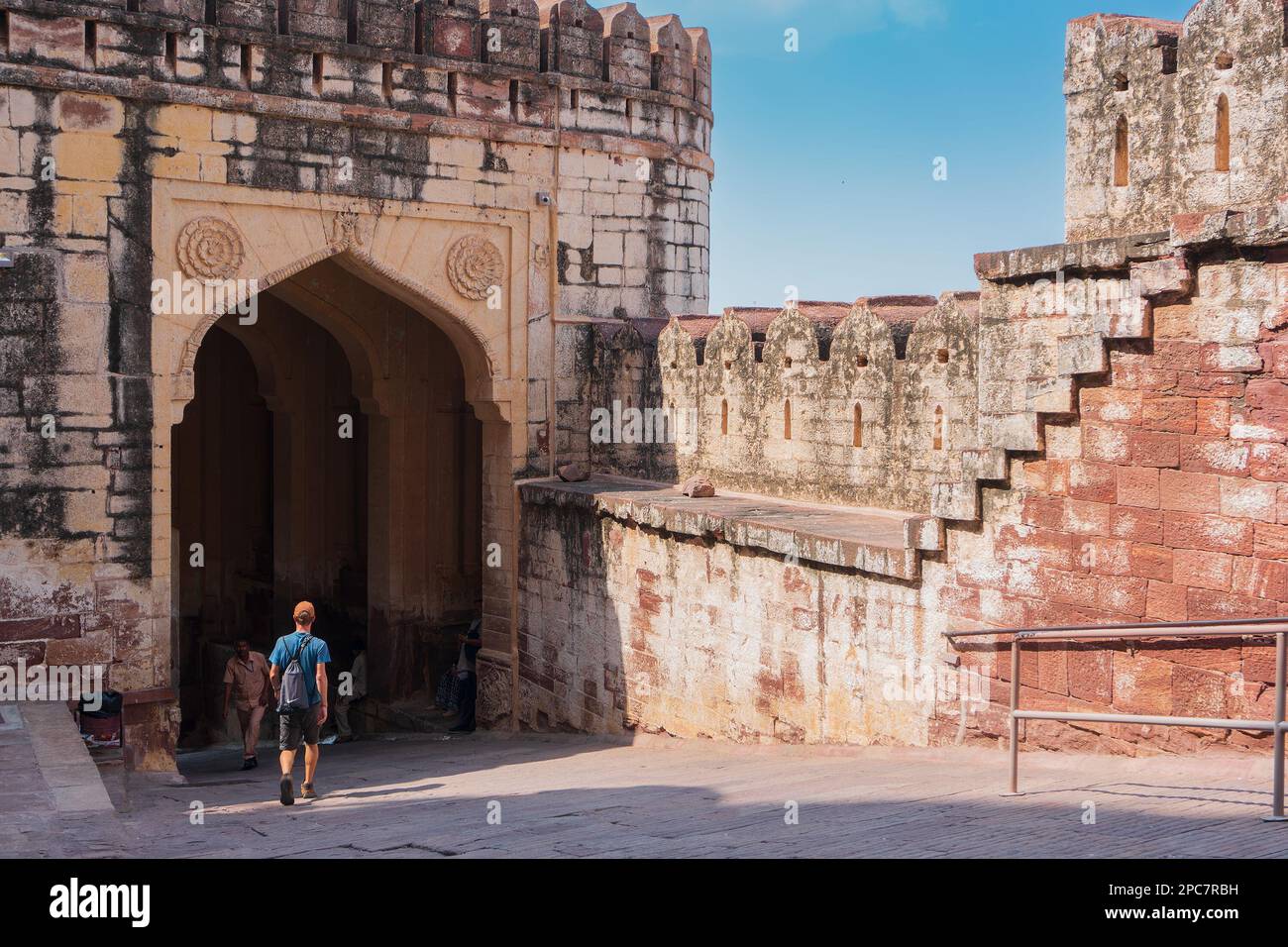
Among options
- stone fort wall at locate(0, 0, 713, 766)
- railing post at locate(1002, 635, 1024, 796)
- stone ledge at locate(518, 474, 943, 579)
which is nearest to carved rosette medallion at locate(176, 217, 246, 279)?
stone fort wall at locate(0, 0, 713, 766)

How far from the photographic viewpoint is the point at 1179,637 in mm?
6688

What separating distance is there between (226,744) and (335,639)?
5.05ft

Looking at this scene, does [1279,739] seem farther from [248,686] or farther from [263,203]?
[248,686]

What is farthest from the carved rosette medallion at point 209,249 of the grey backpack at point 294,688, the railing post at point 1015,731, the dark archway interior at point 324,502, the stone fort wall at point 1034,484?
the railing post at point 1015,731

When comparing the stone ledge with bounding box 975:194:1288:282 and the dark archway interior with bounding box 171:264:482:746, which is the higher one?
the stone ledge with bounding box 975:194:1288:282

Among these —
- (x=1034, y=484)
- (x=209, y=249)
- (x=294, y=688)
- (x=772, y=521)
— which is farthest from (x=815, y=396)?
(x=209, y=249)

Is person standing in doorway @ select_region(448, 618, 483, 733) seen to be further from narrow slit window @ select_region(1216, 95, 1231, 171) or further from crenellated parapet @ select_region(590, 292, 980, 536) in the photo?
narrow slit window @ select_region(1216, 95, 1231, 171)

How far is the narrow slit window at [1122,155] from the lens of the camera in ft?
24.5

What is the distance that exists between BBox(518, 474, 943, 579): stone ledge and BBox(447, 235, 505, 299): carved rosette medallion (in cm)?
174

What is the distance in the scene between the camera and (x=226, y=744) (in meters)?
15.7

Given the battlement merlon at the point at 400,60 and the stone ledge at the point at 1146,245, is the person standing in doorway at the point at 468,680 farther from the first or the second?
the stone ledge at the point at 1146,245

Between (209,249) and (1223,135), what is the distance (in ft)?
24.6

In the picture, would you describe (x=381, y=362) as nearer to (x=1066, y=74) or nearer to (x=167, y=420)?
(x=167, y=420)

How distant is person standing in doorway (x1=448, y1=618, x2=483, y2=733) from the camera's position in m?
13.9
